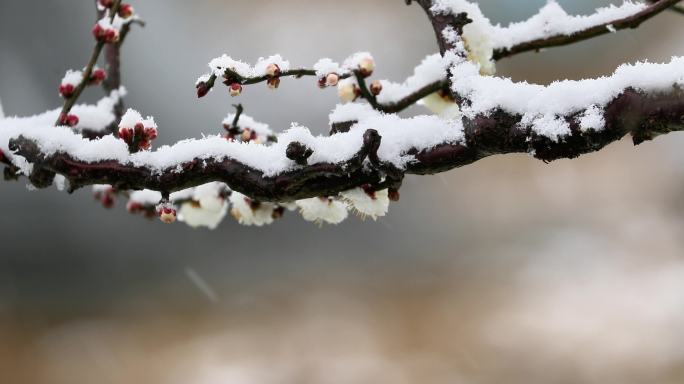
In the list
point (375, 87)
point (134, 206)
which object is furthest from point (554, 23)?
point (134, 206)

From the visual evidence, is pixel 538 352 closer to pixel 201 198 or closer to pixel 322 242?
pixel 322 242

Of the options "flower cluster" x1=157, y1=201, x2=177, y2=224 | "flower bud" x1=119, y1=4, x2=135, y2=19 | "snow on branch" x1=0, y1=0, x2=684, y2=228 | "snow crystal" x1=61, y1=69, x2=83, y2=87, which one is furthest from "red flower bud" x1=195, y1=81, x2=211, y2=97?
"flower bud" x1=119, y1=4, x2=135, y2=19

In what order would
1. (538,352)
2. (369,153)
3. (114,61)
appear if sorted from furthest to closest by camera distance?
(538,352), (114,61), (369,153)

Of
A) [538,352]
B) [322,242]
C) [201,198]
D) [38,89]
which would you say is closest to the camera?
[201,198]

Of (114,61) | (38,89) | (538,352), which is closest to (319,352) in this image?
(538,352)

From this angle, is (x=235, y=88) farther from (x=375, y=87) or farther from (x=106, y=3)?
(x=106, y=3)
